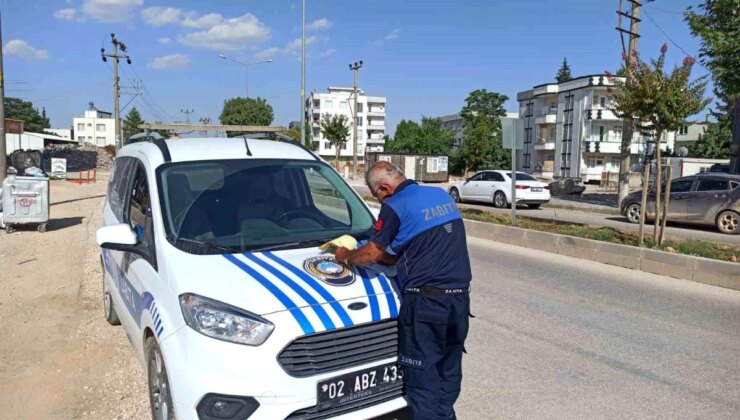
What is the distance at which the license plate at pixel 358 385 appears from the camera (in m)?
2.77

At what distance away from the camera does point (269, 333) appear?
106 inches

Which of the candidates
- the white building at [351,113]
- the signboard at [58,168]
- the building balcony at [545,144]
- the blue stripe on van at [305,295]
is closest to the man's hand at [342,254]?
the blue stripe on van at [305,295]

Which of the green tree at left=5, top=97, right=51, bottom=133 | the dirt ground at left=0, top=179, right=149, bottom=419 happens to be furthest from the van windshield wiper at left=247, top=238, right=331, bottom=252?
the green tree at left=5, top=97, right=51, bottom=133

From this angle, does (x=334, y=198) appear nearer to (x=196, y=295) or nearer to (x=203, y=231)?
(x=203, y=231)

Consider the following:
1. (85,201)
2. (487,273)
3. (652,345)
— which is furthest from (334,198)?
(85,201)

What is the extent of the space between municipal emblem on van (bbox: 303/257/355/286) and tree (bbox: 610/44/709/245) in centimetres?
874

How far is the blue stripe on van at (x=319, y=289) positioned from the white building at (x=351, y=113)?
344ft

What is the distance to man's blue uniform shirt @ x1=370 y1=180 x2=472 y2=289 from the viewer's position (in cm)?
303

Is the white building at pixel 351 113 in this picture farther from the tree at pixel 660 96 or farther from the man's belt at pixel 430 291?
the man's belt at pixel 430 291

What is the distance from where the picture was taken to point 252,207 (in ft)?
12.9

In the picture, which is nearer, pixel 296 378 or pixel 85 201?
pixel 296 378

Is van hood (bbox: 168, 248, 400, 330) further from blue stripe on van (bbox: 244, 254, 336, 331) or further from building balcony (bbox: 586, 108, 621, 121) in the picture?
building balcony (bbox: 586, 108, 621, 121)

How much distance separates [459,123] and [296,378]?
98319 millimetres

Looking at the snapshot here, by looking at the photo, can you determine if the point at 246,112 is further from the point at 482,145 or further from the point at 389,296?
the point at 389,296
